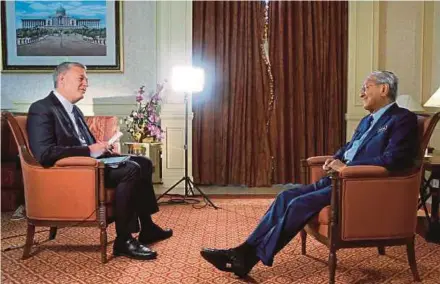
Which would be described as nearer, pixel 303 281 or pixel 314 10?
pixel 303 281

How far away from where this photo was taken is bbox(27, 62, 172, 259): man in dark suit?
3.20 m

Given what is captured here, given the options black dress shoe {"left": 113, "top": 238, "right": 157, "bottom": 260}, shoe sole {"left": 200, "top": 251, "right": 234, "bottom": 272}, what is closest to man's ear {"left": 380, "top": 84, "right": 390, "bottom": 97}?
shoe sole {"left": 200, "top": 251, "right": 234, "bottom": 272}

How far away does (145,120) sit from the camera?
537 cm

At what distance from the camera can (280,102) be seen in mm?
5879

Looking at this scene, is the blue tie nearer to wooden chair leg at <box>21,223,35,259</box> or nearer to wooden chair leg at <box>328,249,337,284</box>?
wooden chair leg at <box>328,249,337,284</box>

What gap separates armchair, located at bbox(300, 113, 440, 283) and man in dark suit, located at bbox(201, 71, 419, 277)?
0.07 meters

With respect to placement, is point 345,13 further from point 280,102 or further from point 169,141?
point 169,141

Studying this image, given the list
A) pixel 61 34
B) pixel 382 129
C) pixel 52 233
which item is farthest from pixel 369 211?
pixel 61 34

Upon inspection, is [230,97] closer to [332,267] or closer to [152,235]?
[152,235]

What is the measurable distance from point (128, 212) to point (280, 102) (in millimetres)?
2995

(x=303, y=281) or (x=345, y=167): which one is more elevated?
(x=345, y=167)

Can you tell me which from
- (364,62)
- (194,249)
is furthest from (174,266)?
(364,62)

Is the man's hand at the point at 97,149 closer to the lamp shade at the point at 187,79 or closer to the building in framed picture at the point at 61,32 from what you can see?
the lamp shade at the point at 187,79

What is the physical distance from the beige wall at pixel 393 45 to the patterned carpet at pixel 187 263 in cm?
245
